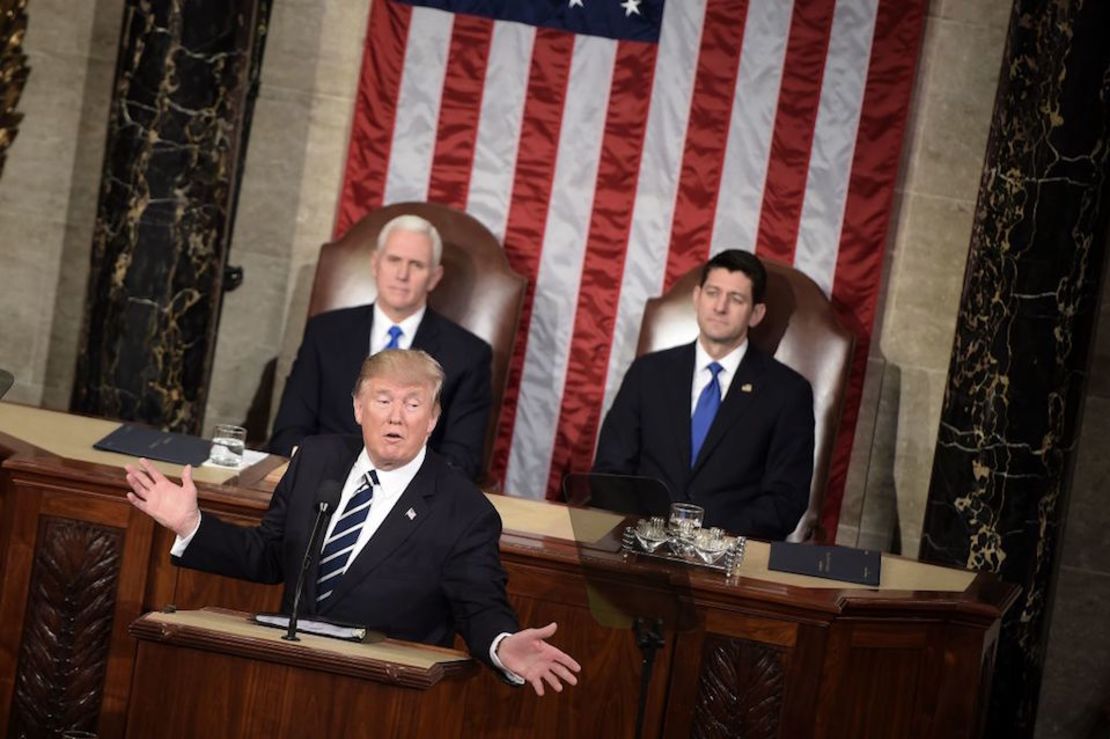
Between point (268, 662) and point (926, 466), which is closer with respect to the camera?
point (268, 662)

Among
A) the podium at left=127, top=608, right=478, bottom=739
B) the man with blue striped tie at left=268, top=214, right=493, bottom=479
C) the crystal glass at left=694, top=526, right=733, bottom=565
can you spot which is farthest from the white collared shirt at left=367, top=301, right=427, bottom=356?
the podium at left=127, top=608, right=478, bottom=739

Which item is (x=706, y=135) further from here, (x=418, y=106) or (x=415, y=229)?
(x=415, y=229)

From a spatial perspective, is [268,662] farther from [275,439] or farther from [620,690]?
[275,439]

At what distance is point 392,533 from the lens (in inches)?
153

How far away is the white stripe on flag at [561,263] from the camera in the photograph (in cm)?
686

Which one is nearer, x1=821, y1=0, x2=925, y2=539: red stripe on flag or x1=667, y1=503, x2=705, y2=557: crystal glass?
x1=667, y1=503, x2=705, y2=557: crystal glass

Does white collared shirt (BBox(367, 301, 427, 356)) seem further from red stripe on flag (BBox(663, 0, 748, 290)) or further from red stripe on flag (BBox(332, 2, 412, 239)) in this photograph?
red stripe on flag (BBox(663, 0, 748, 290))

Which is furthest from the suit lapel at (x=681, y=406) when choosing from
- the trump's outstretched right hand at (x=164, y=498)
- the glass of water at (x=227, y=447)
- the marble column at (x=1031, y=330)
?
the trump's outstretched right hand at (x=164, y=498)

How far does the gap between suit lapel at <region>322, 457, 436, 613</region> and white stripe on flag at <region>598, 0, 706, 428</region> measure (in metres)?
3.07

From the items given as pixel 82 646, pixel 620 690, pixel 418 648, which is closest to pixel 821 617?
Result: pixel 620 690

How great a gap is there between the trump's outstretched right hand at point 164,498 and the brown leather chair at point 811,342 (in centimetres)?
295

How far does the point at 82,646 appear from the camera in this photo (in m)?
4.51

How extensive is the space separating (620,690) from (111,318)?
3.18 m

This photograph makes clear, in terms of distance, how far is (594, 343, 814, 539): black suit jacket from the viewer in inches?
230
